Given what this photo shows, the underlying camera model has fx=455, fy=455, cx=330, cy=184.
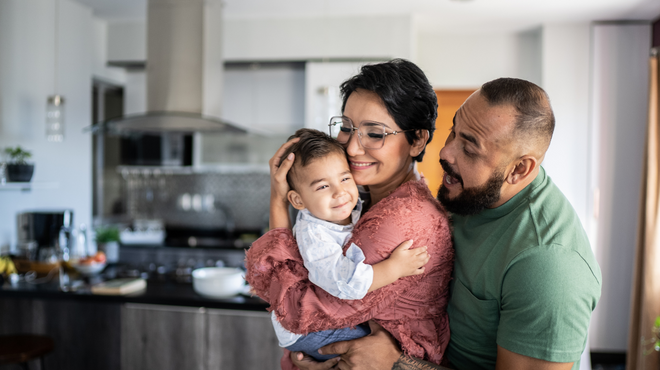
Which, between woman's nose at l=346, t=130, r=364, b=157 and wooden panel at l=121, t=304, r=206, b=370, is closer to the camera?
woman's nose at l=346, t=130, r=364, b=157

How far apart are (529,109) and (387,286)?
55cm

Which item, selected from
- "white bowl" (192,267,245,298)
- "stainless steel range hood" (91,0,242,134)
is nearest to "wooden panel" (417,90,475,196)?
"stainless steel range hood" (91,0,242,134)

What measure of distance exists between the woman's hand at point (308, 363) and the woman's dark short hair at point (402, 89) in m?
0.67

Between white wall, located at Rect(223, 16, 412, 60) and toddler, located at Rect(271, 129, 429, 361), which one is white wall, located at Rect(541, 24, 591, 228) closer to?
white wall, located at Rect(223, 16, 412, 60)

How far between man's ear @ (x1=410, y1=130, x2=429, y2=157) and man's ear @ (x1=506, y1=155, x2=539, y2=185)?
28 centimetres

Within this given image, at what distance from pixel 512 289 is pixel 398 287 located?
0.28 m

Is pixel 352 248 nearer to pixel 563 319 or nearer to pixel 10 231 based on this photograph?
pixel 563 319

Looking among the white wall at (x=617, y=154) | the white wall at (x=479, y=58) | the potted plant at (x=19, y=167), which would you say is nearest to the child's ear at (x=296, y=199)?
the potted plant at (x=19, y=167)

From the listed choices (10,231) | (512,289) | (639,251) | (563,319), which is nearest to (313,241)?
(512,289)

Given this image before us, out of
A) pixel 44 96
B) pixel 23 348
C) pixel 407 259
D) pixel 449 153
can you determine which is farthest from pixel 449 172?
pixel 44 96

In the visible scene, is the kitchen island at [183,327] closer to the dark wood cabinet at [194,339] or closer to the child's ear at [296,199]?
the dark wood cabinet at [194,339]

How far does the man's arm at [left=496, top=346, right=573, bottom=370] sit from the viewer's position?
0.99 metres

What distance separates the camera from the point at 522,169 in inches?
44.6

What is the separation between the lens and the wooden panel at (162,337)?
259cm
